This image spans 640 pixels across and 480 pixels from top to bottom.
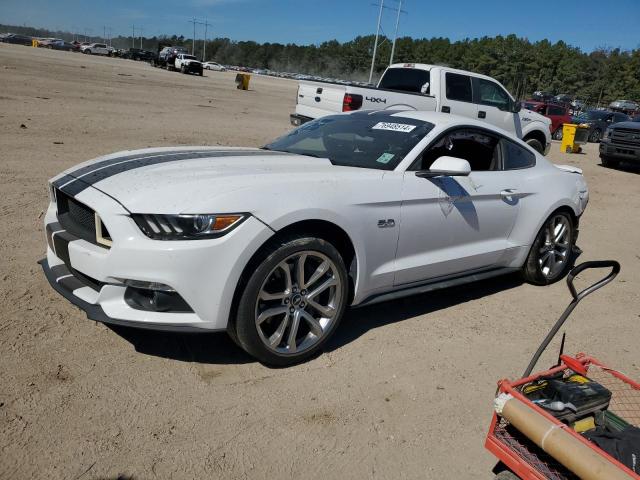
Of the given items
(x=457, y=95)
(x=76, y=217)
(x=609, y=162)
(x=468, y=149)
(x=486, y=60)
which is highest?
(x=486, y=60)

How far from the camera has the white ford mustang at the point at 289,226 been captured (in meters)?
3.00

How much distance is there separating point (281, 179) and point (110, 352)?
4.85 ft

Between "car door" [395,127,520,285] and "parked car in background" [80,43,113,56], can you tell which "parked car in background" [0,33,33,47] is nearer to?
"parked car in background" [80,43,113,56]

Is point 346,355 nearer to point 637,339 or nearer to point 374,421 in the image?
point 374,421

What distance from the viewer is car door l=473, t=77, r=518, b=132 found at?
12195 mm

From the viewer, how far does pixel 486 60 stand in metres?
105

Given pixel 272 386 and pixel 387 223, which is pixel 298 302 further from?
pixel 387 223

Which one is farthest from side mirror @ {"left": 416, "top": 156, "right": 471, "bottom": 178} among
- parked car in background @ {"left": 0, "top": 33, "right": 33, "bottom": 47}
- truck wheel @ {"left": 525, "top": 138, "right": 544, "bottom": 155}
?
parked car in background @ {"left": 0, "top": 33, "right": 33, "bottom": 47}

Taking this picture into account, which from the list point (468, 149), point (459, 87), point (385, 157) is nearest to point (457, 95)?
point (459, 87)

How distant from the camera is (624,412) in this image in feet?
10.0

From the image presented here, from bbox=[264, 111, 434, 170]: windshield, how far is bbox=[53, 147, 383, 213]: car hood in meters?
0.23

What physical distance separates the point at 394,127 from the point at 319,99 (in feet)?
23.7

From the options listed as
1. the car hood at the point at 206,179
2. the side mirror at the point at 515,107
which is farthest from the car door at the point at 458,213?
the side mirror at the point at 515,107

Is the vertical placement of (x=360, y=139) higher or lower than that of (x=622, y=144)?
higher
